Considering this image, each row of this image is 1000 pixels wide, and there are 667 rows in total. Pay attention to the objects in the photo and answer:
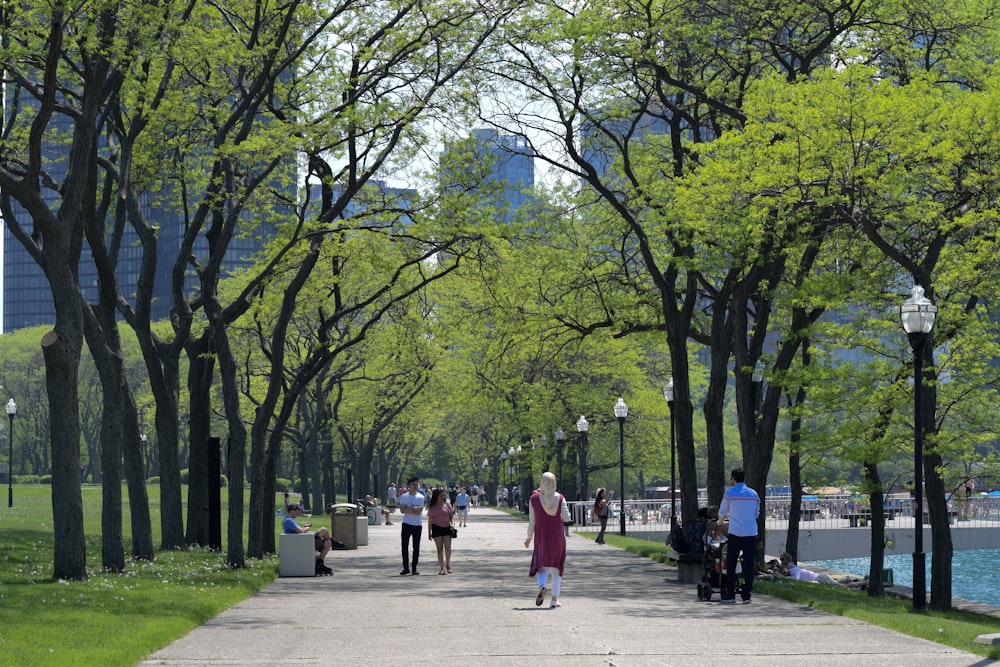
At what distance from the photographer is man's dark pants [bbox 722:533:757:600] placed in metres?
18.0

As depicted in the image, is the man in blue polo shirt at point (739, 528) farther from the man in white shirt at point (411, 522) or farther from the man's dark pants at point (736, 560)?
the man in white shirt at point (411, 522)

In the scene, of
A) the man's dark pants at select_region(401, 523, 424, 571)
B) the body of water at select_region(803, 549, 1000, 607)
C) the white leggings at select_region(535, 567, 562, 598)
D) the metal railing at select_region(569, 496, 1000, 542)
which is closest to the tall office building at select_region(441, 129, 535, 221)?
the man's dark pants at select_region(401, 523, 424, 571)

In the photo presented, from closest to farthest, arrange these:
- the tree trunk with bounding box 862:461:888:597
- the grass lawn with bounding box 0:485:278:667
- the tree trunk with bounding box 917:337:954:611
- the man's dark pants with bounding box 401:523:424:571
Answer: the grass lawn with bounding box 0:485:278:667 → the tree trunk with bounding box 917:337:954:611 → the man's dark pants with bounding box 401:523:424:571 → the tree trunk with bounding box 862:461:888:597

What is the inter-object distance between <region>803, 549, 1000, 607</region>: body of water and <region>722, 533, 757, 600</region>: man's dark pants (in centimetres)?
3033

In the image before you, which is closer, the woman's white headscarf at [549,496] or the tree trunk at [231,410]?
the woman's white headscarf at [549,496]

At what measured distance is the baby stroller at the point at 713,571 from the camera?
60.3 ft

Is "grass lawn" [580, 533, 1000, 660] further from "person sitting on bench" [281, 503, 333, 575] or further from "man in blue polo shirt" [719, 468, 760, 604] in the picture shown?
"person sitting on bench" [281, 503, 333, 575]

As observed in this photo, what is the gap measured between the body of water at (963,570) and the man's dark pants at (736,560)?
3033 cm

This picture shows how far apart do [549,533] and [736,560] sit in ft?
8.87

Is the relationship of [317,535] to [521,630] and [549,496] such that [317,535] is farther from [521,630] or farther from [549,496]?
[521,630]

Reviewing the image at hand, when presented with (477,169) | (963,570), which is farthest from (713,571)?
(963,570)

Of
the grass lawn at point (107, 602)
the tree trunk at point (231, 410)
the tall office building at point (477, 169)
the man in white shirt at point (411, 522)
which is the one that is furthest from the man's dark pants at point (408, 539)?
the tall office building at point (477, 169)

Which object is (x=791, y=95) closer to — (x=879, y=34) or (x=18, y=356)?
(x=879, y=34)

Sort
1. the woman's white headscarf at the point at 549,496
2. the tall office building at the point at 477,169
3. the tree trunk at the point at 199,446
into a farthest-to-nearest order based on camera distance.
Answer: the tree trunk at the point at 199,446, the tall office building at the point at 477,169, the woman's white headscarf at the point at 549,496
